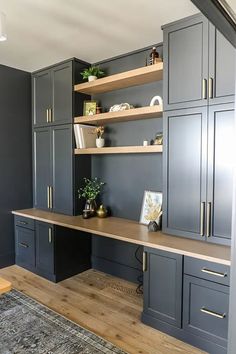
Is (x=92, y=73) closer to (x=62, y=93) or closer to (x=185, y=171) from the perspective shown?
(x=62, y=93)

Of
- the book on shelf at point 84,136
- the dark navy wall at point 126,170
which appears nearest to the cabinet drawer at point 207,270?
the dark navy wall at point 126,170

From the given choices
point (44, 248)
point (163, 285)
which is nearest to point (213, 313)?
point (163, 285)

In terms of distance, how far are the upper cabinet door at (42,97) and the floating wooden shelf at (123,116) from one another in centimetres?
55

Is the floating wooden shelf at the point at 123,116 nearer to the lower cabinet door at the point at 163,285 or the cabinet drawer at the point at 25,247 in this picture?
the lower cabinet door at the point at 163,285

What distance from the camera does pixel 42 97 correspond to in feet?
11.7

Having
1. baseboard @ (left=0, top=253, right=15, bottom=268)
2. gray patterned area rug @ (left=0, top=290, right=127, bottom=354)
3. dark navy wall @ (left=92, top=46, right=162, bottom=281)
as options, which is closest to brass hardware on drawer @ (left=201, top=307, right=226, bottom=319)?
gray patterned area rug @ (left=0, top=290, right=127, bottom=354)

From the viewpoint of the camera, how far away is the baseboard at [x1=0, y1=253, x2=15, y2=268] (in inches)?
139

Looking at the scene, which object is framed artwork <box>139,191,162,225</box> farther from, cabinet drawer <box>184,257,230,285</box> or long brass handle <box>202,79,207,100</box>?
long brass handle <box>202,79,207,100</box>

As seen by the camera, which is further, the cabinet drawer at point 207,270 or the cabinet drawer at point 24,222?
the cabinet drawer at point 24,222

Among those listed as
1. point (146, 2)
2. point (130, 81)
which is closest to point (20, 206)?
point (130, 81)

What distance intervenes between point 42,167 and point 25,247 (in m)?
1.04

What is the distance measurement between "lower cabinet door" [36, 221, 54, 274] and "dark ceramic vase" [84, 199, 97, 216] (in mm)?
457

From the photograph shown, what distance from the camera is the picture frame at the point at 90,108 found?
127 inches

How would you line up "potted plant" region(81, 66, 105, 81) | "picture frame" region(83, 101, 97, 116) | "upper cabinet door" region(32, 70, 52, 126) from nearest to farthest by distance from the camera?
"potted plant" region(81, 66, 105, 81), "picture frame" region(83, 101, 97, 116), "upper cabinet door" region(32, 70, 52, 126)
